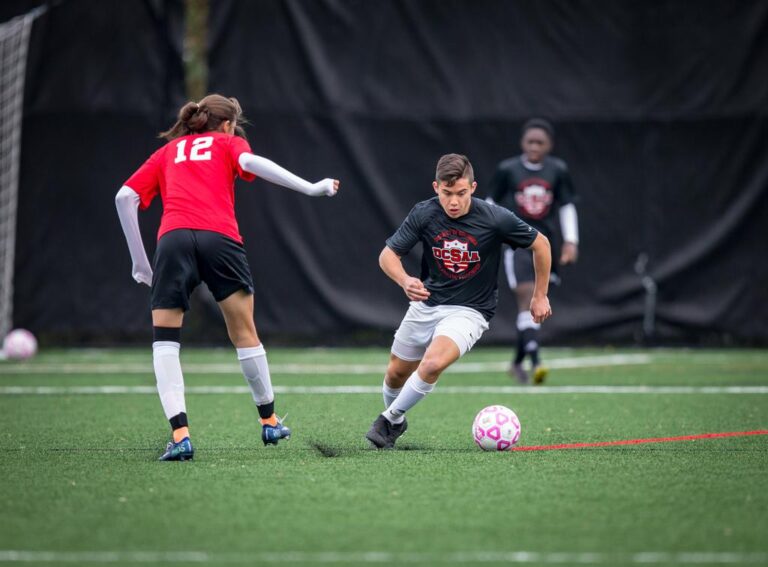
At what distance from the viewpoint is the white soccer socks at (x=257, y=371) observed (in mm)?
6273

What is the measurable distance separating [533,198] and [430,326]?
4026 millimetres

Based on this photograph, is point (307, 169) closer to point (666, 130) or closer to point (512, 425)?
point (666, 130)

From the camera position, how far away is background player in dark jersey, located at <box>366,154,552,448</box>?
646 cm

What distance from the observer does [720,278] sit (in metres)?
13.7

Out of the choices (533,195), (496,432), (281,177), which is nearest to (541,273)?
(496,432)

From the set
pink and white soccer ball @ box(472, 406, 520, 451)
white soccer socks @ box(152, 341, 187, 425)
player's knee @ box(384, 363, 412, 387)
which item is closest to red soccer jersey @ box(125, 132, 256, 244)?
white soccer socks @ box(152, 341, 187, 425)

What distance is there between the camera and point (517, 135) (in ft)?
45.3

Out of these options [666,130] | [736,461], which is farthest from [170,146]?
[666,130]

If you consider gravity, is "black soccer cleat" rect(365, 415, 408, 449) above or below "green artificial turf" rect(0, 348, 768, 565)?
above

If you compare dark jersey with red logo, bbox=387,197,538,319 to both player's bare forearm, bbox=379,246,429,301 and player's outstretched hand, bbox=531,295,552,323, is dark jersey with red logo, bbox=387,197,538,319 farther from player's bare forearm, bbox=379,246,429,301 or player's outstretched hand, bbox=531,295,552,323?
player's outstretched hand, bbox=531,295,552,323

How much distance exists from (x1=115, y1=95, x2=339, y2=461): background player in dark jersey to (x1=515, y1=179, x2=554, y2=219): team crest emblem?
4544 millimetres

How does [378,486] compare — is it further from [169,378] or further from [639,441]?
[639,441]

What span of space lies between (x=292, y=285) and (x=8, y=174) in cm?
337

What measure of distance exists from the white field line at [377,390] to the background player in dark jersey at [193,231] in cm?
346
